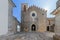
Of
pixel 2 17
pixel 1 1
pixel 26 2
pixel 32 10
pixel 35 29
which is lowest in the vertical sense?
pixel 35 29

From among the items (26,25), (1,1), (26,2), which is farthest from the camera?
(26,2)

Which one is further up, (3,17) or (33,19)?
(33,19)

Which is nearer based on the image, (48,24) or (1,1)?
(1,1)

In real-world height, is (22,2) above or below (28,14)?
above

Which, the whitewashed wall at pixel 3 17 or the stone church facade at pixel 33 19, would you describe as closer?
the whitewashed wall at pixel 3 17

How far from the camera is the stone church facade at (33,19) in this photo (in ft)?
84.5

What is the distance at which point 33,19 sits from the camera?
26.0 m

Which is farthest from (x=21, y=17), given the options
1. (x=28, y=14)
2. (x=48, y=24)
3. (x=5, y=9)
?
(x=5, y=9)

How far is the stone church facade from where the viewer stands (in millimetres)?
25766

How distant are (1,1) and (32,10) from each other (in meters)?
25.6

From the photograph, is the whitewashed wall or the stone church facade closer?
the whitewashed wall

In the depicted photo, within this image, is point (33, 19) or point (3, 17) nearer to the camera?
point (3, 17)

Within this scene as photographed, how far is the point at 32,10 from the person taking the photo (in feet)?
86.7

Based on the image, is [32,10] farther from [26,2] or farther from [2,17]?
[2,17]
